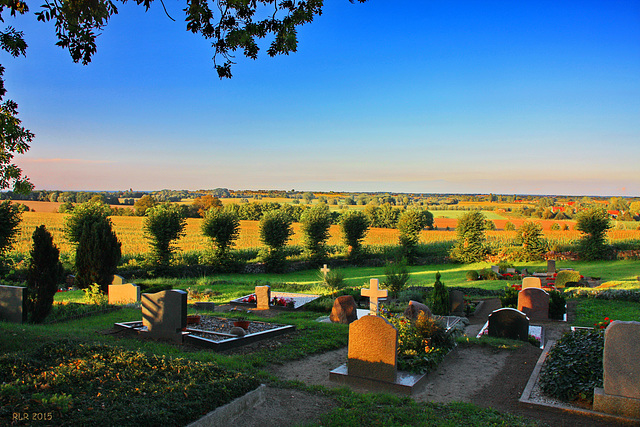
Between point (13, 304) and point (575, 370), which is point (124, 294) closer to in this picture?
point (13, 304)

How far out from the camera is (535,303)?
46.9 ft

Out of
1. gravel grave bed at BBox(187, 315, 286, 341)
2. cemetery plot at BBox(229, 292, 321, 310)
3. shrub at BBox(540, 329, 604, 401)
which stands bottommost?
cemetery plot at BBox(229, 292, 321, 310)

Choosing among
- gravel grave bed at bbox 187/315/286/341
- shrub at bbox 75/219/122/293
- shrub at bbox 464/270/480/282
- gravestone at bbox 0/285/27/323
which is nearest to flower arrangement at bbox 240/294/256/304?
gravel grave bed at bbox 187/315/286/341

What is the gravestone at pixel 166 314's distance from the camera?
9.61 m

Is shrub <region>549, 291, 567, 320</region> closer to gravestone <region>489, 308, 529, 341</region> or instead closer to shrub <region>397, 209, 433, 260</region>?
gravestone <region>489, 308, 529, 341</region>

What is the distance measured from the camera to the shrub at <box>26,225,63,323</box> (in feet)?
39.6

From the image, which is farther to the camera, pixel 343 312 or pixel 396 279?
pixel 396 279

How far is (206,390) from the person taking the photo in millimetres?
5195

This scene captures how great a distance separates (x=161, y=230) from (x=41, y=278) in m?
16.1

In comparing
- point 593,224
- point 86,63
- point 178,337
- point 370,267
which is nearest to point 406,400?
point 178,337

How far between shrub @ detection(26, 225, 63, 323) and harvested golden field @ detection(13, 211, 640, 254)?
23865 mm

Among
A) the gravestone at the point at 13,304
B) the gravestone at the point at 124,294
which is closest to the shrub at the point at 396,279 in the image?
the gravestone at the point at 124,294

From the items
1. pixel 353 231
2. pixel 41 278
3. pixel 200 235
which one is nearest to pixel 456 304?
pixel 41 278

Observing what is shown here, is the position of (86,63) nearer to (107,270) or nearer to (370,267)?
(107,270)
